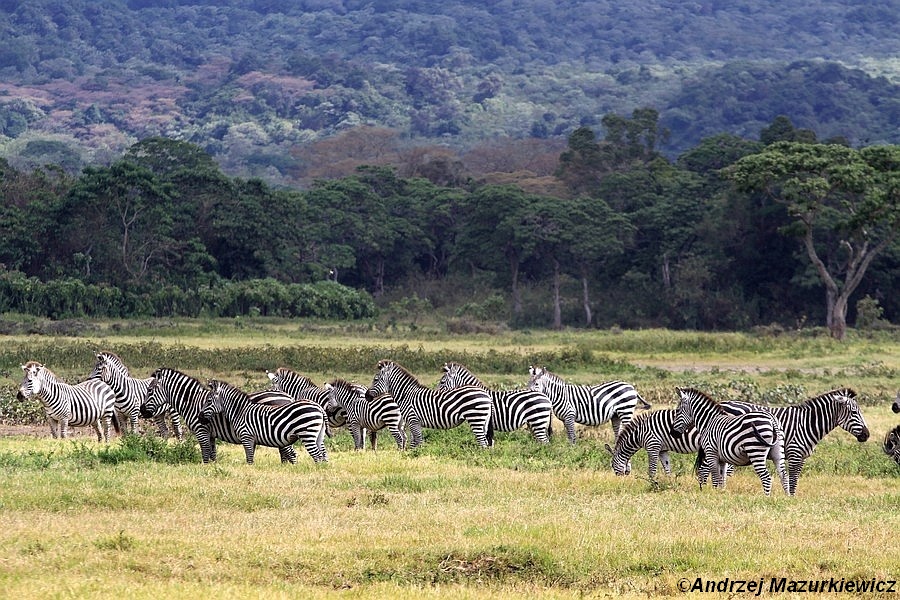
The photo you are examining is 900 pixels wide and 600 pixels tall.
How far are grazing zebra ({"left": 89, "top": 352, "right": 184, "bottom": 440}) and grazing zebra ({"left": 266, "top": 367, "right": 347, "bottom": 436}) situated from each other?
1.62 m

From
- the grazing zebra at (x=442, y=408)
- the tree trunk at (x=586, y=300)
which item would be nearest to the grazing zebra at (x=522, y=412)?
the grazing zebra at (x=442, y=408)

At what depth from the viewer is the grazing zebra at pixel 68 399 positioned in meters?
19.4

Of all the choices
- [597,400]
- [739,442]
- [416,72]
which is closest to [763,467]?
[739,442]

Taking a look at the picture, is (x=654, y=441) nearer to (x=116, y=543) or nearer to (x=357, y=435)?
(x=357, y=435)

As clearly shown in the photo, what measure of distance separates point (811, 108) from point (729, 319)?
68.2 meters

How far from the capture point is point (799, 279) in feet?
172

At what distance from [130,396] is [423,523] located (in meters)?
9.70

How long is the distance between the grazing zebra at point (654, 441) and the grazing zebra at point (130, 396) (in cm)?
657

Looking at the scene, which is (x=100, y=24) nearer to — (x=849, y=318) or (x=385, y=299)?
(x=385, y=299)

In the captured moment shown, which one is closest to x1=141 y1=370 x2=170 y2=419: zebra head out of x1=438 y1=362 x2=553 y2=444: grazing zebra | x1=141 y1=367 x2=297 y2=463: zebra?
x1=141 y1=367 x2=297 y2=463: zebra

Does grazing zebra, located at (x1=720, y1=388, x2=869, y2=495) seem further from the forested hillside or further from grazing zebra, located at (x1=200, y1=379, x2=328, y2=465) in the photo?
the forested hillside

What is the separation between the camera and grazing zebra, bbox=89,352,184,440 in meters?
19.7

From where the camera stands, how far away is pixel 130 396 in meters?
20.5

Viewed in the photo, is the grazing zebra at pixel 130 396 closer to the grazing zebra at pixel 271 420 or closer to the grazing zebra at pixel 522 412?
the grazing zebra at pixel 271 420
